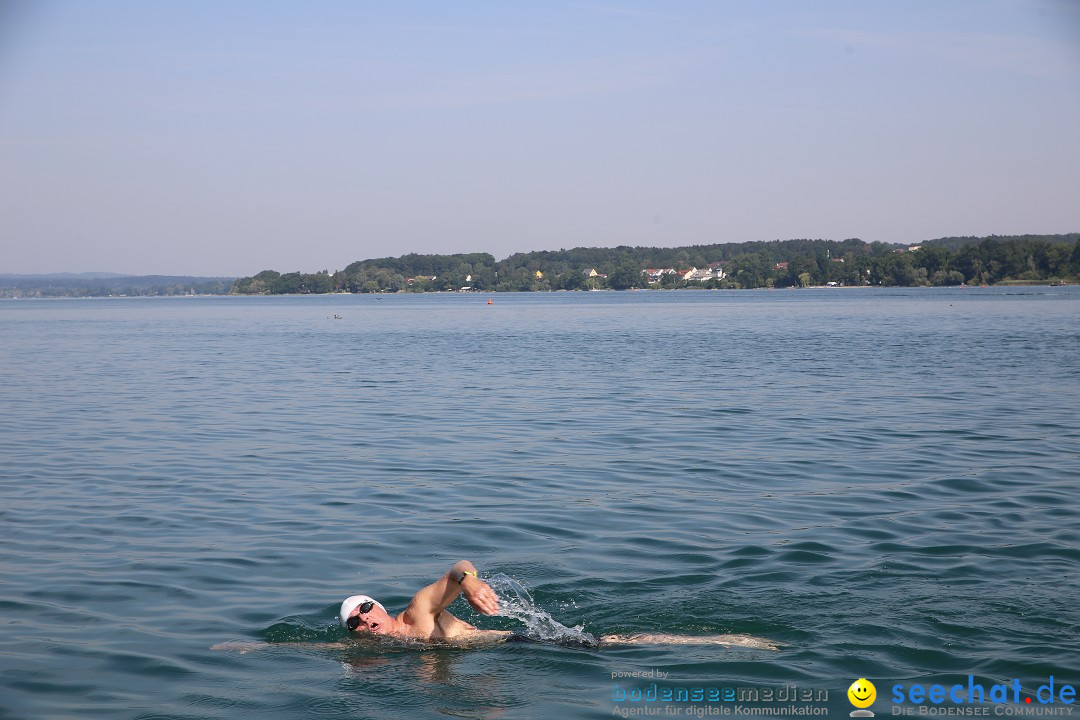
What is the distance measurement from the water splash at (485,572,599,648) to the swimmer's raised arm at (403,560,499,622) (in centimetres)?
82

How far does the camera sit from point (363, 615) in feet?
26.4

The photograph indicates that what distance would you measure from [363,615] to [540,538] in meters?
3.67

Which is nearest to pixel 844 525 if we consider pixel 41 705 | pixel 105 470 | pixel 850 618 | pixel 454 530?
pixel 850 618

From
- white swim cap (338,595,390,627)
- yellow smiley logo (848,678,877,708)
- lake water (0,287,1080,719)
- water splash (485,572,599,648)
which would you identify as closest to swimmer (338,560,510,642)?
white swim cap (338,595,390,627)

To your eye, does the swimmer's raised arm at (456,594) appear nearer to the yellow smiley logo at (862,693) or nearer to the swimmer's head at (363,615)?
the swimmer's head at (363,615)

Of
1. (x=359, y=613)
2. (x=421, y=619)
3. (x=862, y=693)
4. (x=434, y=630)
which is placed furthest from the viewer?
(x=434, y=630)

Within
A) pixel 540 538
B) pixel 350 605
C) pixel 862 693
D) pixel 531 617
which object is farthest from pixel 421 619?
pixel 862 693

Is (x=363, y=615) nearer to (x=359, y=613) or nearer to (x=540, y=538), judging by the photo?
(x=359, y=613)

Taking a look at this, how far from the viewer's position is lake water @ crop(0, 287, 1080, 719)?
293 inches

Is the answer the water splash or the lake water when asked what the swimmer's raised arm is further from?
the water splash

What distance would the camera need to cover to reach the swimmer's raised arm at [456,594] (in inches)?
279

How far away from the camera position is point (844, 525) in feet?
37.9

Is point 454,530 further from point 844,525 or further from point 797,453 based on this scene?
point 797,453

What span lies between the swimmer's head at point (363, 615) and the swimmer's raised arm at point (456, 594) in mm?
271
